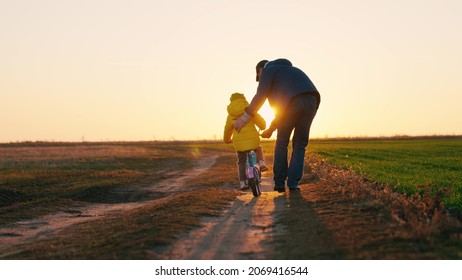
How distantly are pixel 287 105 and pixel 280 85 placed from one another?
43 centimetres

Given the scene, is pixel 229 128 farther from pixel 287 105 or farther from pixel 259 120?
pixel 287 105

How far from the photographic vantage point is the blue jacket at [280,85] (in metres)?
11.4

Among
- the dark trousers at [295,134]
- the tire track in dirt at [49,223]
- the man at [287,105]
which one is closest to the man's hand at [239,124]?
the man at [287,105]

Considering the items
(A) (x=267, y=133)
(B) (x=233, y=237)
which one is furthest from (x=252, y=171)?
(B) (x=233, y=237)

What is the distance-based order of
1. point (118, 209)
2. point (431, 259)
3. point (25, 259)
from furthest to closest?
point (118, 209) < point (25, 259) < point (431, 259)

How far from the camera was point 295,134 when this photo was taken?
464 inches

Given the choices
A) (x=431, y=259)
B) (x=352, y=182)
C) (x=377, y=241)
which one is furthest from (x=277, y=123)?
(x=431, y=259)

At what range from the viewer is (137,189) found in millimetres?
20922

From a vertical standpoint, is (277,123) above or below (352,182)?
above

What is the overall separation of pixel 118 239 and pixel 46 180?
16.2 metres

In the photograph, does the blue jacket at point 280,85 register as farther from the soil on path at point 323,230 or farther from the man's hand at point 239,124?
the soil on path at point 323,230

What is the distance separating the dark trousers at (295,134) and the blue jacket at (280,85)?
0.14m

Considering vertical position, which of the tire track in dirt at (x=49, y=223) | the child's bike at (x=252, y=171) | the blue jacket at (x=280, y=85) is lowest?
the tire track in dirt at (x=49, y=223)
